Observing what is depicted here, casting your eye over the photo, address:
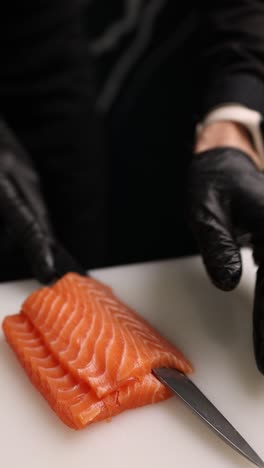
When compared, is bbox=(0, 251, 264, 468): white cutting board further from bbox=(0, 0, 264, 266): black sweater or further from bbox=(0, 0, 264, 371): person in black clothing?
bbox=(0, 0, 264, 266): black sweater

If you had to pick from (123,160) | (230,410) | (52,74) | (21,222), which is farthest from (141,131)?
(230,410)

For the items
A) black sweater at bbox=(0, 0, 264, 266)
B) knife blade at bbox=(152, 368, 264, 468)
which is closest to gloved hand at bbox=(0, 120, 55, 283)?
black sweater at bbox=(0, 0, 264, 266)

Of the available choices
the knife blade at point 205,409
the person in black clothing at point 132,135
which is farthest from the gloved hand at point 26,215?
the knife blade at point 205,409

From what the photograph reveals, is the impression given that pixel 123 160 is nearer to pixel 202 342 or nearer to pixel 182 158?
pixel 182 158

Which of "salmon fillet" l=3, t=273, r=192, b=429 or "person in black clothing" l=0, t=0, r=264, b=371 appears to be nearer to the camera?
"salmon fillet" l=3, t=273, r=192, b=429

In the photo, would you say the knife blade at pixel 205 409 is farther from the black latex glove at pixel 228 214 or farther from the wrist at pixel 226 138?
the wrist at pixel 226 138

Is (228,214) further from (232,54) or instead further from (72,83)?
(72,83)
